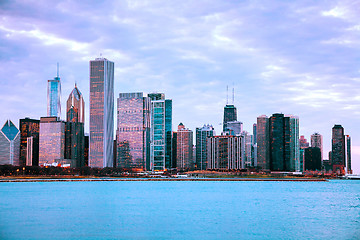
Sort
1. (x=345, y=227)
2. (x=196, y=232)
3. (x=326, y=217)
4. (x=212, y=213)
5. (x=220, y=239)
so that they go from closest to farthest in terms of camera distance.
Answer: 1. (x=220, y=239)
2. (x=196, y=232)
3. (x=345, y=227)
4. (x=326, y=217)
5. (x=212, y=213)

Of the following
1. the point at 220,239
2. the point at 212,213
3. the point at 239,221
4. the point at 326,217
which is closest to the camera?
the point at 220,239

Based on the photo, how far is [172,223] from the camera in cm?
6981

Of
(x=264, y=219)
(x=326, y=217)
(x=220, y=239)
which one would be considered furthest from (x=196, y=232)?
(x=326, y=217)

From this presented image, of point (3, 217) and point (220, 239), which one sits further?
point (3, 217)

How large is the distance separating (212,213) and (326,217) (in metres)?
19.9

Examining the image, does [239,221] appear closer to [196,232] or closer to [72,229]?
[196,232]

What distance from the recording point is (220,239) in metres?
55.5

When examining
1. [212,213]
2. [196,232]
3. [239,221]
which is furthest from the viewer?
[212,213]

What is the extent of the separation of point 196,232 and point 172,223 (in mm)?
9657

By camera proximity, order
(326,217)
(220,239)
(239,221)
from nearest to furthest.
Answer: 1. (220,239)
2. (239,221)
3. (326,217)

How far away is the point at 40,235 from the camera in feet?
186

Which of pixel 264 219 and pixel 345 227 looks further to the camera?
pixel 264 219

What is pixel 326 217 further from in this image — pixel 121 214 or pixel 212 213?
pixel 121 214

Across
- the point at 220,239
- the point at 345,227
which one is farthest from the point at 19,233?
the point at 345,227
